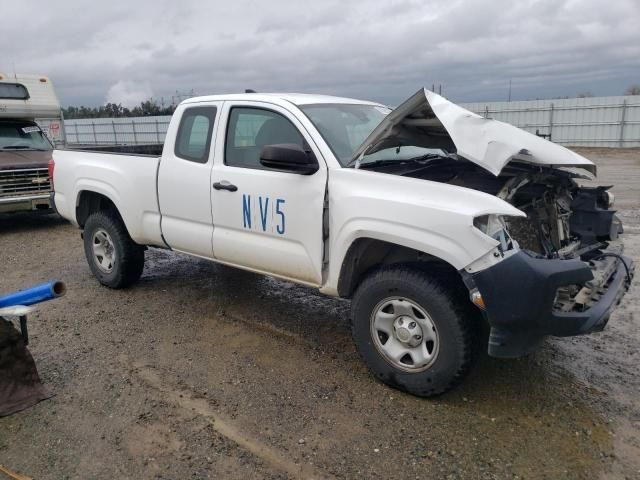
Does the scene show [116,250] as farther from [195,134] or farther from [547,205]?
[547,205]

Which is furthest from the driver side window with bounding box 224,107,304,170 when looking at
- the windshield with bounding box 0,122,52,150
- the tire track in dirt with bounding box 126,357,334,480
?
the windshield with bounding box 0,122,52,150

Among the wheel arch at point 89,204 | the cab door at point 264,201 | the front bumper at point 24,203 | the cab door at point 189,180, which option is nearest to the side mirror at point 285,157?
the cab door at point 264,201

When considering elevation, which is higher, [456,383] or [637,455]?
[456,383]

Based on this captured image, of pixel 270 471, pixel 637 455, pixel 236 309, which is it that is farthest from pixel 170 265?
pixel 637 455

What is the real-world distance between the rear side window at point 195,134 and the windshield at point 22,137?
22.3 feet

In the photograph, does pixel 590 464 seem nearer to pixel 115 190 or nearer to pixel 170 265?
pixel 115 190

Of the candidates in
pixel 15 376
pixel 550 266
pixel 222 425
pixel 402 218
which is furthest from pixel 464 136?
pixel 15 376

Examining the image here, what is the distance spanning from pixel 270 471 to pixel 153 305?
2.98m

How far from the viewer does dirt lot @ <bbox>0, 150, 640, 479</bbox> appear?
295 centimetres

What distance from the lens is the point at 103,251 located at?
5.95 m

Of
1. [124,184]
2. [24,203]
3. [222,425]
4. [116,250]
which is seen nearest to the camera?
[222,425]

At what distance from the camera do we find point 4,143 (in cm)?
1007

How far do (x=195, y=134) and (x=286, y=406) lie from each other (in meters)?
2.59

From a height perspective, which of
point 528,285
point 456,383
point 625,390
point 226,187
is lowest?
point 625,390
